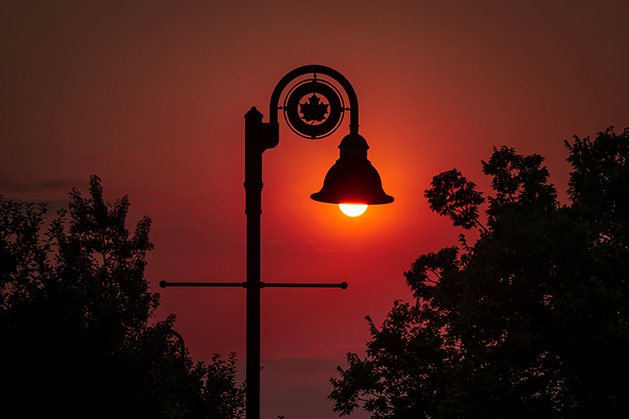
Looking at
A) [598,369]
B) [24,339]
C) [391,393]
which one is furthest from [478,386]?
[24,339]

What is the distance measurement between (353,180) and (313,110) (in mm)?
911

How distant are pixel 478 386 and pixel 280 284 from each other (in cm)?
2003

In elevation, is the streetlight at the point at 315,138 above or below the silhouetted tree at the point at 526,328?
below

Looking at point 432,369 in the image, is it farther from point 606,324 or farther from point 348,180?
point 348,180

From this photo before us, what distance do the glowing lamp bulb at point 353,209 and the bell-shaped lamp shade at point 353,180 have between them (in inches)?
2.3

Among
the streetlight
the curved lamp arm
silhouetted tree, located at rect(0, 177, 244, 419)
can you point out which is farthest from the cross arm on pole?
silhouetted tree, located at rect(0, 177, 244, 419)

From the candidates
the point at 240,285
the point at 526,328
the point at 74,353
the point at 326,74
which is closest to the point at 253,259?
the point at 240,285

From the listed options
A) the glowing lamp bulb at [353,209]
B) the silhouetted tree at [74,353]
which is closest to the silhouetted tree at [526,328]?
the silhouetted tree at [74,353]

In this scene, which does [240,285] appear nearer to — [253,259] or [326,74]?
[253,259]

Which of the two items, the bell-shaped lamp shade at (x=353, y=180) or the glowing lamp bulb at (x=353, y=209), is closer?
the bell-shaped lamp shade at (x=353, y=180)

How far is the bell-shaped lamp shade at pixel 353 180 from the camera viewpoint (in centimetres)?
898

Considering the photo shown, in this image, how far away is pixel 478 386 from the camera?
89.7 ft

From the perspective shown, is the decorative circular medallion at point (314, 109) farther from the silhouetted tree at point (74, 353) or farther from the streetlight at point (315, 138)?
the silhouetted tree at point (74, 353)

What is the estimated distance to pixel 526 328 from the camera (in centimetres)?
2803
